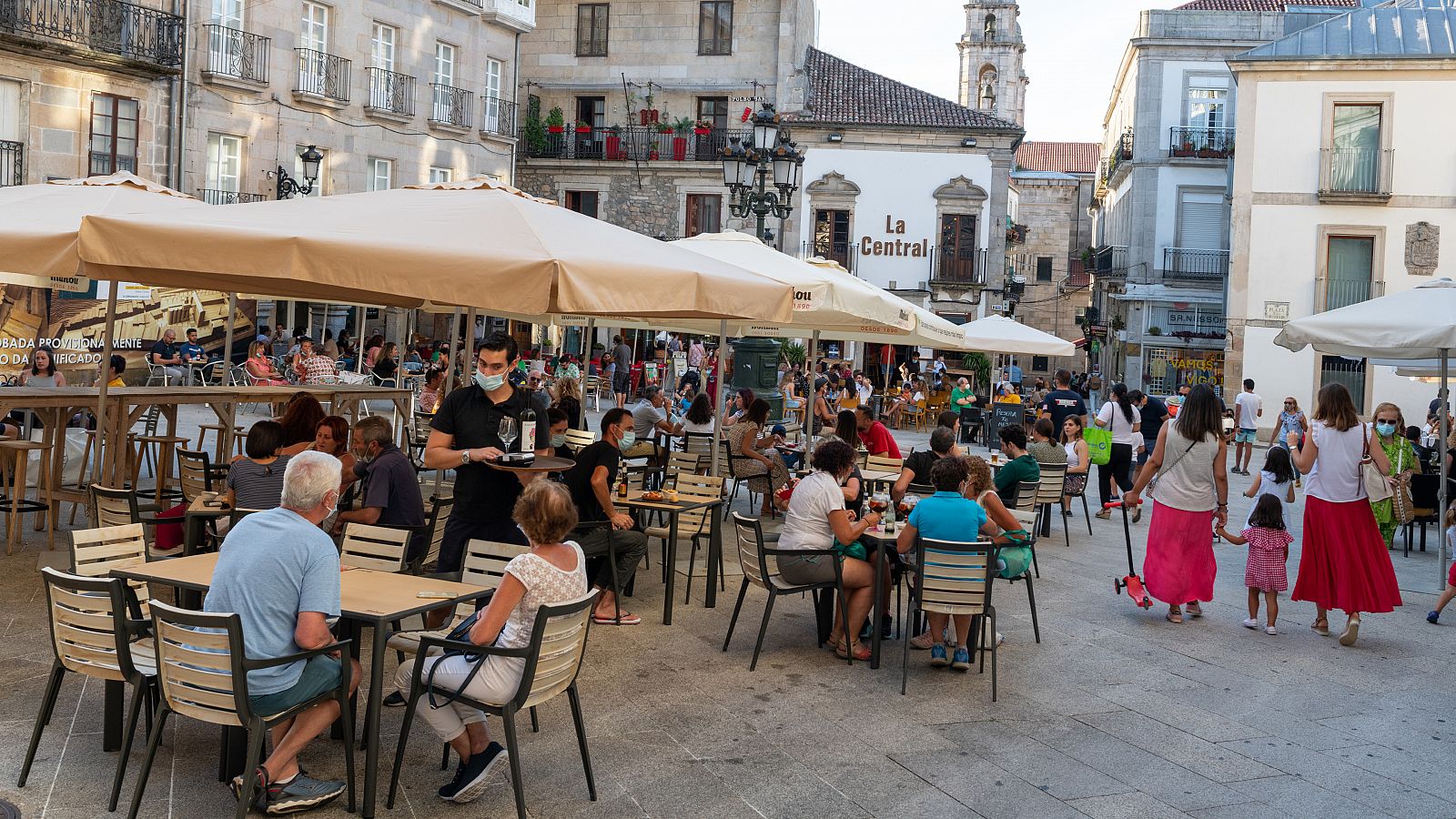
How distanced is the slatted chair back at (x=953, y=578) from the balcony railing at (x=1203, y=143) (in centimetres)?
3280

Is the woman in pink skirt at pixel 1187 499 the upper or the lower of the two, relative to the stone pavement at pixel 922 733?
upper

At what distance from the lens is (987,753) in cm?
565

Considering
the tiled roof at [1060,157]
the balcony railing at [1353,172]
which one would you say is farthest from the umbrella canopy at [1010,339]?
the tiled roof at [1060,157]

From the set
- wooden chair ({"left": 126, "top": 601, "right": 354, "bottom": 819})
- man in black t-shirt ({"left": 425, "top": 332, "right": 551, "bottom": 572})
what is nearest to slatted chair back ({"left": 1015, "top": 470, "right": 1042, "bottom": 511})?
man in black t-shirt ({"left": 425, "top": 332, "right": 551, "bottom": 572})

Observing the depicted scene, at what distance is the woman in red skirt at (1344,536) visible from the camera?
27.0ft

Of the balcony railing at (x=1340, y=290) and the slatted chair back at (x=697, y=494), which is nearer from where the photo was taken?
the slatted chair back at (x=697, y=494)

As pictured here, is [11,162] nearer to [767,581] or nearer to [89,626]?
[767,581]

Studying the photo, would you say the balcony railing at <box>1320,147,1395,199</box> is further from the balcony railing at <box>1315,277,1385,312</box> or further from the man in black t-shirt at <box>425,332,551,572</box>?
the man in black t-shirt at <box>425,332,551,572</box>

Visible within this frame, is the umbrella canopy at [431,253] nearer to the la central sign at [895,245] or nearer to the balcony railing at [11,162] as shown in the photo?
the balcony railing at [11,162]

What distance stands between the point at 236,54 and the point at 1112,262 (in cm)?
2598

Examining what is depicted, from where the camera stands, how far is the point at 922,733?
19.4 feet

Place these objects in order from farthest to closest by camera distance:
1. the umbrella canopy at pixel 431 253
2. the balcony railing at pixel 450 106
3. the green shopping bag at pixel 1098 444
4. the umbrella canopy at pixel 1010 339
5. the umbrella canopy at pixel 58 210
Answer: the balcony railing at pixel 450 106 → the umbrella canopy at pixel 1010 339 → the green shopping bag at pixel 1098 444 → the umbrella canopy at pixel 58 210 → the umbrella canopy at pixel 431 253

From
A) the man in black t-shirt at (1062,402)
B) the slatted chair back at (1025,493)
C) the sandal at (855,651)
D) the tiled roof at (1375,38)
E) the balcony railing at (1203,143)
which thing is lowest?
the sandal at (855,651)

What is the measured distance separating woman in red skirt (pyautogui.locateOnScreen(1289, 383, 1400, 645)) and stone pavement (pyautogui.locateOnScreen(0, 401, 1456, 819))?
0.94 ft
